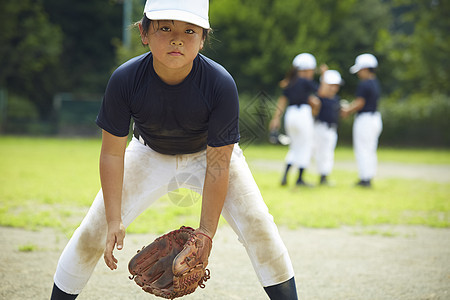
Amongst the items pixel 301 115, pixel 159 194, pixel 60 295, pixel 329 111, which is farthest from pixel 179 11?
pixel 329 111

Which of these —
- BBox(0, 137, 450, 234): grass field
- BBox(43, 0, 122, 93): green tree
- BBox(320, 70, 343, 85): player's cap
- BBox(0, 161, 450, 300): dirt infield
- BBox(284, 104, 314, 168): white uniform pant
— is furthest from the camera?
A: BBox(43, 0, 122, 93): green tree

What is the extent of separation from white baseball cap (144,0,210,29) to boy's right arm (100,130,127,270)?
736 millimetres

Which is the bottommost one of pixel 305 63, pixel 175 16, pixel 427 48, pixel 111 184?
pixel 111 184

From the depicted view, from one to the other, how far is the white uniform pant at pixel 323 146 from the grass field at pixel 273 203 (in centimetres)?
51

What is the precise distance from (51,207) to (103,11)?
110ft

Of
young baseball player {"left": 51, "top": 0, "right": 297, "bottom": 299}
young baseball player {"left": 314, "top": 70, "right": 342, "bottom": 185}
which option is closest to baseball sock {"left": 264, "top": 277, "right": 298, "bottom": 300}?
young baseball player {"left": 51, "top": 0, "right": 297, "bottom": 299}

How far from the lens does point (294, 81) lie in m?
9.79

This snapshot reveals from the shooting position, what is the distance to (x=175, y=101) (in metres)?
2.85

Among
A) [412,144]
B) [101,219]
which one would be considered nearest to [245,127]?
[101,219]

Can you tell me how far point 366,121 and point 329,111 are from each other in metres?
0.79

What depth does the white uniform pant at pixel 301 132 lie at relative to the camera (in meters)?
9.43

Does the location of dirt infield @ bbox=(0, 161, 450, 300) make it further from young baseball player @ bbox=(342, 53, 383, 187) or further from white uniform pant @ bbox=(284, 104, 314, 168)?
young baseball player @ bbox=(342, 53, 383, 187)

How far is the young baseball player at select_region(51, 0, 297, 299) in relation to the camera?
2.78 metres

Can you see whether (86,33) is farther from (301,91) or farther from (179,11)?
(179,11)
